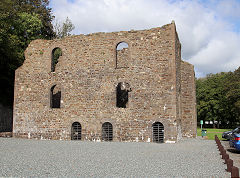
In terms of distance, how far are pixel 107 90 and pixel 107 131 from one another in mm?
2678

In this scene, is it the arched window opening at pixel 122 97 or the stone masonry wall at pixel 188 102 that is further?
the arched window opening at pixel 122 97

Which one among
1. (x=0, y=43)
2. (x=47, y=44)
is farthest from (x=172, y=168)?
(x=0, y=43)

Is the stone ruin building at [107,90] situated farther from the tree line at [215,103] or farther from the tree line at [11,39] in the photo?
the tree line at [215,103]

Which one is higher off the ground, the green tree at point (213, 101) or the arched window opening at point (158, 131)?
the green tree at point (213, 101)

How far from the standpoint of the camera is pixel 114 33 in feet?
56.5

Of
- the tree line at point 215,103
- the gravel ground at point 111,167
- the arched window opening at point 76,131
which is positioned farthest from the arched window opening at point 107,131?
the tree line at point 215,103

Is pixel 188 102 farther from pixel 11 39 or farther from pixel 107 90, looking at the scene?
pixel 11 39

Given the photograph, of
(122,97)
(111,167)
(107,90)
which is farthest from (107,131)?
(111,167)

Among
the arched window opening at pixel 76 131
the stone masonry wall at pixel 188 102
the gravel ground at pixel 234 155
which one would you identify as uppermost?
the stone masonry wall at pixel 188 102

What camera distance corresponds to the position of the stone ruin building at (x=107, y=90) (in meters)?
16.0

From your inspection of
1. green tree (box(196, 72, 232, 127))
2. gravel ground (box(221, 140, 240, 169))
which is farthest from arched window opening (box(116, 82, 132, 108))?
green tree (box(196, 72, 232, 127))

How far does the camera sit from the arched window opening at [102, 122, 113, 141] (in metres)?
16.7

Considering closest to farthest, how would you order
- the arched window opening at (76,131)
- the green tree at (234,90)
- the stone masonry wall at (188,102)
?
the arched window opening at (76,131) < the stone masonry wall at (188,102) < the green tree at (234,90)

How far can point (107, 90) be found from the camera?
55.3 feet
